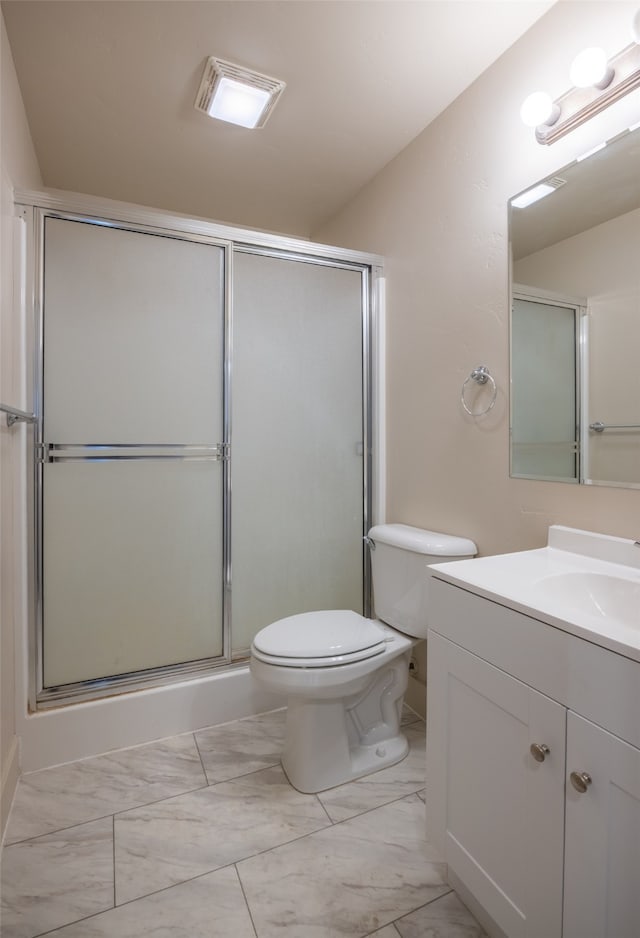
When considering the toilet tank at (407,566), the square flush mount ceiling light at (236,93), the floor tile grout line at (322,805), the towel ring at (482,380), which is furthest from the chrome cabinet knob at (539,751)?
the square flush mount ceiling light at (236,93)

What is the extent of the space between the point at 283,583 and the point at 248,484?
1.52 ft

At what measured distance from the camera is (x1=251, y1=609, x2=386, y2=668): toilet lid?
145cm

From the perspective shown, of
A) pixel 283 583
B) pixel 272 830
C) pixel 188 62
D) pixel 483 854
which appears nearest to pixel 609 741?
pixel 483 854

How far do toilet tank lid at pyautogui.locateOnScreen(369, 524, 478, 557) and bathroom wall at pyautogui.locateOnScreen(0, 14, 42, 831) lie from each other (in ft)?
4.19

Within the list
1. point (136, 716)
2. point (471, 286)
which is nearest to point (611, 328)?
point (471, 286)

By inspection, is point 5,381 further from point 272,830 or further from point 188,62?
point 272,830

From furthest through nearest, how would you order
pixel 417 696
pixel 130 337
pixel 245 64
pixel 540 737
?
1. pixel 417 696
2. pixel 130 337
3. pixel 245 64
4. pixel 540 737

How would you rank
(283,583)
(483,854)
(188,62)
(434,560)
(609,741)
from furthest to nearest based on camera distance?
(283,583), (434,560), (188,62), (483,854), (609,741)

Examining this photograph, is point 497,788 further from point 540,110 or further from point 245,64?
point 245,64

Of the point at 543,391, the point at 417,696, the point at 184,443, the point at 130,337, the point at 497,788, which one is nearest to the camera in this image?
the point at 497,788

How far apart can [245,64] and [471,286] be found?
1.04m

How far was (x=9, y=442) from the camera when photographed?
149cm

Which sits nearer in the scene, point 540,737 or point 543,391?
point 540,737

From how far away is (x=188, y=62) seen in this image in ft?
5.00
